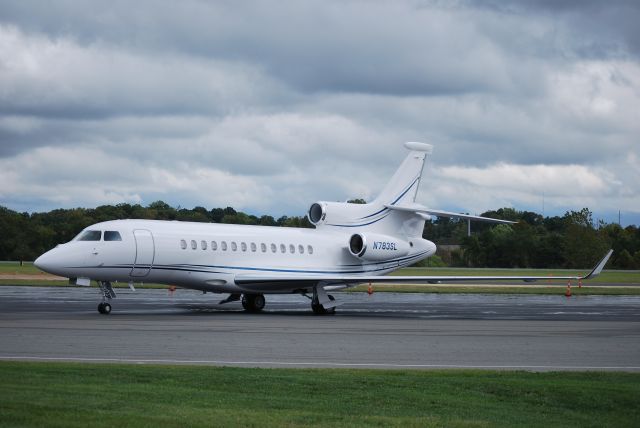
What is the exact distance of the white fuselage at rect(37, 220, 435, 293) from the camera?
3056 cm

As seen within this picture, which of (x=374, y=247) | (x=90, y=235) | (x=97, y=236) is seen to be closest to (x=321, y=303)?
(x=374, y=247)

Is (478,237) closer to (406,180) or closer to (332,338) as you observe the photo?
(406,180)

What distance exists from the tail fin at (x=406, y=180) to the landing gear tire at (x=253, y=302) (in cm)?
727

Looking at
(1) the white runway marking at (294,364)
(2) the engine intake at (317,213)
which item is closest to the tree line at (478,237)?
(2) the engine intake at (317,213)

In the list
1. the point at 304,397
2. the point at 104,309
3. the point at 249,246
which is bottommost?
the point at 304,397

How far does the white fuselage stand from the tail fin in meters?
2.26

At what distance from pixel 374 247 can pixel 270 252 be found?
4.56 meters

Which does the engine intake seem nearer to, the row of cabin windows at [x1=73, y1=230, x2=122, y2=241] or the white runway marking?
the row of cabin windows at [x1=73, y1=230, x2=122, y2=241]

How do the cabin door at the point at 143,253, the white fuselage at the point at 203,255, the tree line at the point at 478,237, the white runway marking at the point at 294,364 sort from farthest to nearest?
the tree line at the point at 478,237 < the cabin door at the point at 143,253 < the white fuselage at the point at 203,255 < the white runway marking at the point at 294,364

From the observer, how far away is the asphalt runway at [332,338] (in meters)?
16.3

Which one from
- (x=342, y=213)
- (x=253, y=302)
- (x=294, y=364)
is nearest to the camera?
(x=294, y=364)

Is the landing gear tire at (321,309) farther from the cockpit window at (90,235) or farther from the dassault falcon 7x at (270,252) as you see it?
the cockpit window at (90,235)

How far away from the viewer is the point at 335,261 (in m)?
37.8

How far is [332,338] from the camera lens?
21.1m
